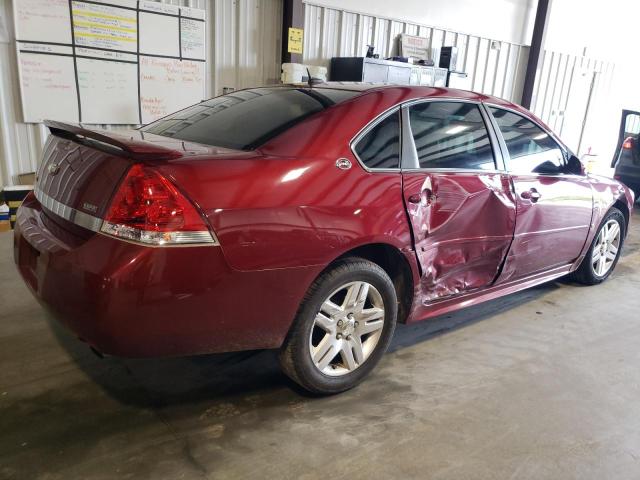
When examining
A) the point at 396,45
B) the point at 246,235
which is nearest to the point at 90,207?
the point at 246,235

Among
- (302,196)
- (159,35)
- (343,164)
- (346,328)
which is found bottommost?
(346,328)

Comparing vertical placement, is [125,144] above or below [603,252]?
above

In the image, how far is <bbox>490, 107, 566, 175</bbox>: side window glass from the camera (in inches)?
117

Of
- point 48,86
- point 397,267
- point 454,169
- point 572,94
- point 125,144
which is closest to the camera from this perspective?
point 125,144

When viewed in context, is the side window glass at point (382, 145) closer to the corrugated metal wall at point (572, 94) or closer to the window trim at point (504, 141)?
the window trim at point (504, 141)

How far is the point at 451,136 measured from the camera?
8.77 feet

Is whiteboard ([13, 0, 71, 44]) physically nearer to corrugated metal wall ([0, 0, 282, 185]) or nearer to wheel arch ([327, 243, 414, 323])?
corrugated metal wall ([0, 0, 282, 185])

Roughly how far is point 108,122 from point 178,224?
4107 millimetres

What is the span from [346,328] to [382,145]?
863mm

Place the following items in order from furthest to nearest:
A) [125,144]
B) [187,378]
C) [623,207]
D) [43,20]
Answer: [43,20]
[623,207]
[187,378]
[125,144]

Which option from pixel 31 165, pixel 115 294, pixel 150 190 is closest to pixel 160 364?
pixel 115 294

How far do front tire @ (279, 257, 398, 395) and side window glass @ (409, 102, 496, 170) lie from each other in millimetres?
669

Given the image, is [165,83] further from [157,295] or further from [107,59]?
[157,295]

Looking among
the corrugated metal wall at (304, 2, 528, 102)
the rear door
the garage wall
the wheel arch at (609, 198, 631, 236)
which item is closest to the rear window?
the wheel arch at (609, 198, 631, 236)
